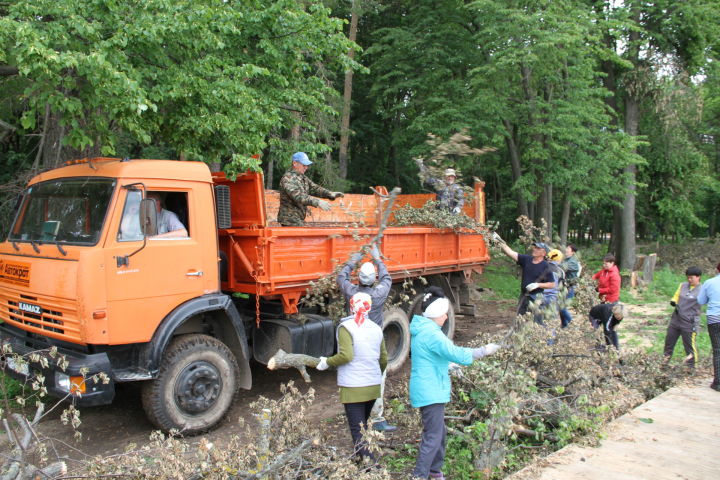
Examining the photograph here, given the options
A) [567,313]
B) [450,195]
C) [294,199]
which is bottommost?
[567,313]

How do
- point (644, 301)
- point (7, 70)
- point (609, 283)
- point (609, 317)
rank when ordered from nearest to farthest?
point (609, 317) < point (7, 70) < point (609, 283) < point (644, 301)

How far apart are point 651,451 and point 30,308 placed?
5896mm

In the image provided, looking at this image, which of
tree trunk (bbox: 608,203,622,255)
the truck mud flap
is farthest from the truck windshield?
tree trunk (bbox: 608,203,622,255)

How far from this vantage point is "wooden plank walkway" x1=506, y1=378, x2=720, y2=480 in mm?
4270

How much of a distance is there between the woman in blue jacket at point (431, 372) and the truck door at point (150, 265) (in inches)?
97.8

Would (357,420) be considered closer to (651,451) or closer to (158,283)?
(158,283)

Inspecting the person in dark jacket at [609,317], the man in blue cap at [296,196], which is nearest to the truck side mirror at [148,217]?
the man in blue cap at [296,196]

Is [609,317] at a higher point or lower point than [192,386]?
higher

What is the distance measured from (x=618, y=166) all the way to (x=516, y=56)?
4.49 metres

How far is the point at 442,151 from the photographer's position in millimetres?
10305

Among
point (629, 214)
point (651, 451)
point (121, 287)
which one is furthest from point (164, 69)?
point (629, 214)

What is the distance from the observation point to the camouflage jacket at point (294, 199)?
6.87m

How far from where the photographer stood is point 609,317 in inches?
281

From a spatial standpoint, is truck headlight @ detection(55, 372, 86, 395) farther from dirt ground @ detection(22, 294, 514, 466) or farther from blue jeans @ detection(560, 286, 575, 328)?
blue jeans @ detection(560, 286, 575, 328)
